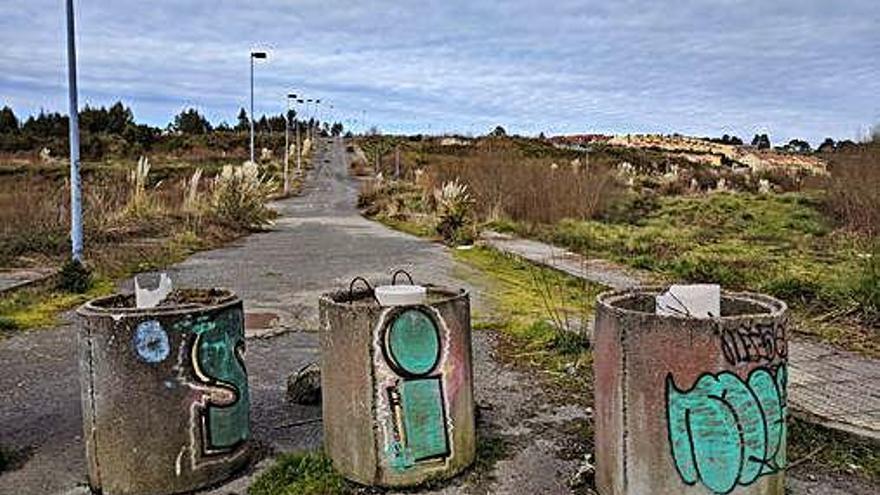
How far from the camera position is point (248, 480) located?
4043mm

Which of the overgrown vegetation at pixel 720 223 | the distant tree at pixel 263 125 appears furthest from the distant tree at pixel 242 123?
the overgrown vegetation at pixel 720 223

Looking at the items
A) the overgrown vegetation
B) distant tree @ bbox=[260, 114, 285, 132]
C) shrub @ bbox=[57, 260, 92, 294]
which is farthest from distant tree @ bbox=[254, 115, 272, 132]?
shrub @ bbox=[57, 260, 92, 294]

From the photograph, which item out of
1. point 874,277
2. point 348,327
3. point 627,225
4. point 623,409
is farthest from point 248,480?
point 627,225

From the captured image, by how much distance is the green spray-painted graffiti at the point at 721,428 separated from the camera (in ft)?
10.8

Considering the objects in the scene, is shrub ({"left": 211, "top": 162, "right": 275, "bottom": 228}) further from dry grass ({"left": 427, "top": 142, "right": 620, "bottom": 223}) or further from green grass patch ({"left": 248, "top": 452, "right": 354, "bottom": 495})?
green grass patch ({"left": 248, "top": 452, "right": 354, "bottom": 495})

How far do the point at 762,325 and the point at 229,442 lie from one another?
2.53 m

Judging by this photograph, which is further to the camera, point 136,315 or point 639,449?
point 136,315

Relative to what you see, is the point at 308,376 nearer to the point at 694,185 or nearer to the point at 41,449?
the point at 41,449

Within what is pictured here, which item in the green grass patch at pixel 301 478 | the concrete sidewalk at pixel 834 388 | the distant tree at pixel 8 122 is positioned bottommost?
the green grass patch at pixel 301 478

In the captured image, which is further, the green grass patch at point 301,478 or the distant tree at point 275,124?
the distant tree at point 275,124

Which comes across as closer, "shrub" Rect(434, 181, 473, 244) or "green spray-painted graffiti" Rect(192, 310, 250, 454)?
"green spray-painted graffiti" Rect(192, 310, 250, 454)

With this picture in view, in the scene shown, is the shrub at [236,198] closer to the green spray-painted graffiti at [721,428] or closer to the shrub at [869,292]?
the shrub at [869,292]

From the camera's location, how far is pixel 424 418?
3.90 m

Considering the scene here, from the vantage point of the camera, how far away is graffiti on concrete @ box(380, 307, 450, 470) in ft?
12.6
